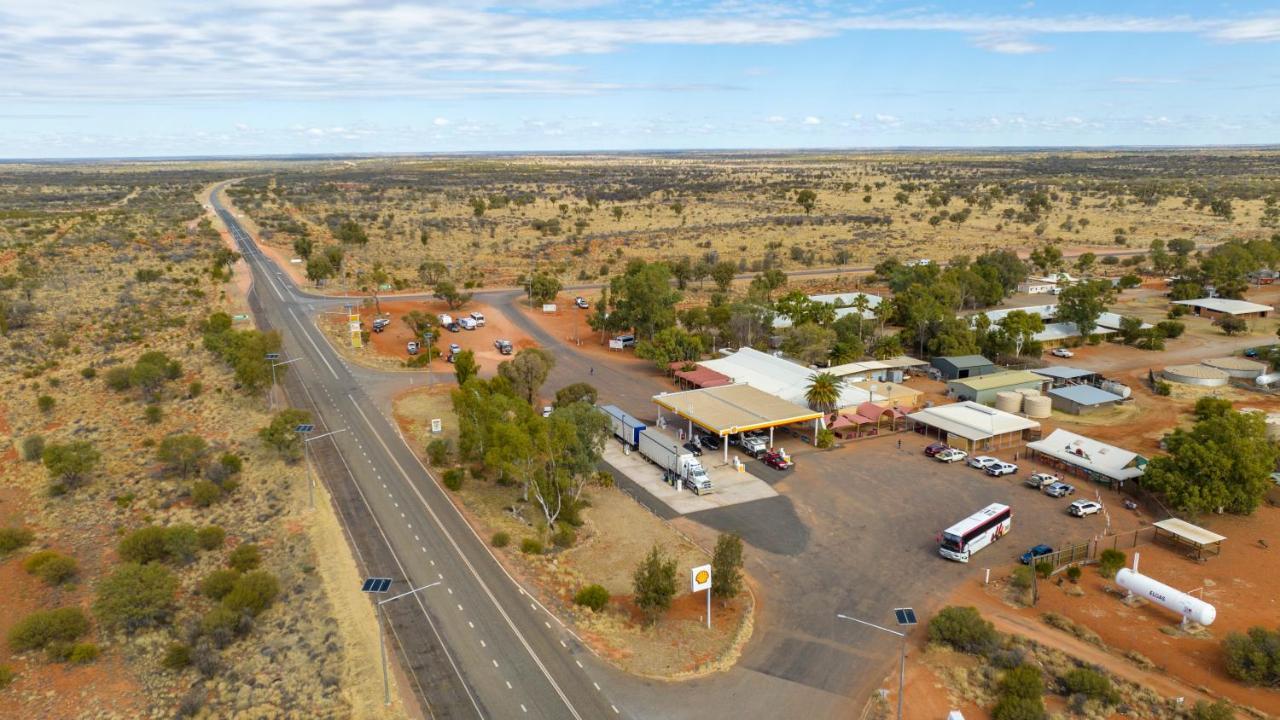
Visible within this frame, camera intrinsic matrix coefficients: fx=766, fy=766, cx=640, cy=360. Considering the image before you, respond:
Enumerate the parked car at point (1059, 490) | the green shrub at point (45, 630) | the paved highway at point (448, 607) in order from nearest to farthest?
the paved highway at point (448, 607)
the green shrub at point (45, 630)
the parked car at point (1059, 490)

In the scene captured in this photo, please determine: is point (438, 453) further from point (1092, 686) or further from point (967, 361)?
point (967, 361)

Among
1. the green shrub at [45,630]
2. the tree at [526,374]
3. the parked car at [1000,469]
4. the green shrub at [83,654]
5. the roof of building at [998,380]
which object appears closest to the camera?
the green shrub at [83,654]

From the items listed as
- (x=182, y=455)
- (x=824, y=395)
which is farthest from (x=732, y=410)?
(x=182, y=455)

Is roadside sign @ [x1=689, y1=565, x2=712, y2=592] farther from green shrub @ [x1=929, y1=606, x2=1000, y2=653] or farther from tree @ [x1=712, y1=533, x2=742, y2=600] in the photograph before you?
green shrub @ [x1=929, y1=606, x2=1000, y2=653]

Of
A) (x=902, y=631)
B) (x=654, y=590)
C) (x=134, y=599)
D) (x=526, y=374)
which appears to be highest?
(x=526, y=374)

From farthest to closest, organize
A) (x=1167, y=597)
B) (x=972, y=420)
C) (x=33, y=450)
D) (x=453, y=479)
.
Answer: (x=972, y=420)
(x=33, y=450)
(x=453, y=479)
(x=1167, y=597)

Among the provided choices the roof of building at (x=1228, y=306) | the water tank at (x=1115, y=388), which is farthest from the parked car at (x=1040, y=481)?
the roof of building at (x=1228, y=306)

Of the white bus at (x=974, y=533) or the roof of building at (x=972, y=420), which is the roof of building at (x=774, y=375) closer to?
the roof of building at (x=972, y=420)
